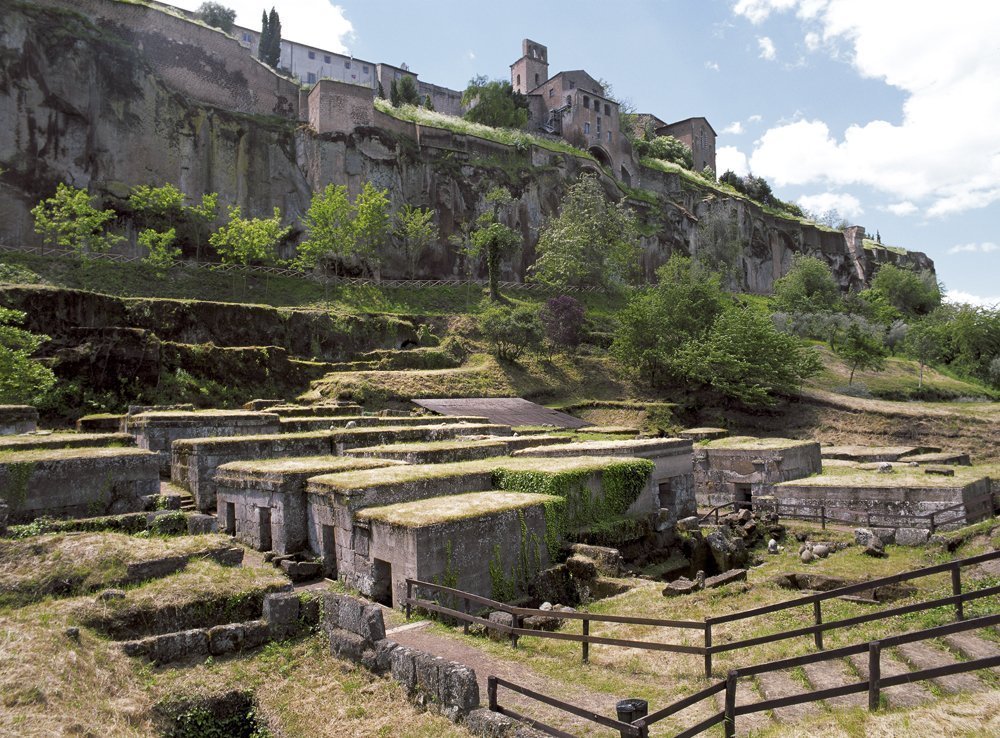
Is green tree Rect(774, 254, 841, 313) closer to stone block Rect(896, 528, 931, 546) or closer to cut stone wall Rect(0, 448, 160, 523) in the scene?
stone block Rect(896, 528, 931, 546)

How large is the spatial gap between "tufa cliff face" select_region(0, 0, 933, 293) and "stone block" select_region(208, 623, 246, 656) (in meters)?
46.8

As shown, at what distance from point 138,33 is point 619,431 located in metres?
51.7

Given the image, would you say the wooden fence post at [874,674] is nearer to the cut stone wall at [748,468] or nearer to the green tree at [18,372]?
the cut stone wall at [748,468]

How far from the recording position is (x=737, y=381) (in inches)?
1612

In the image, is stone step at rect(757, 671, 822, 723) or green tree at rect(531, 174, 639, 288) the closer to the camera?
stone step at rect(757, 671, 822, 723)

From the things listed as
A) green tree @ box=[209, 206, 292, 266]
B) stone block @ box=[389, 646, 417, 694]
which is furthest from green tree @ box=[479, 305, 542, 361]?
stone block @ box=[389, 646, 417, 694]

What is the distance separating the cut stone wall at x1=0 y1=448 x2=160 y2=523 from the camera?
1291cm

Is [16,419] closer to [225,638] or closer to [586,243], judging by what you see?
[225,638]

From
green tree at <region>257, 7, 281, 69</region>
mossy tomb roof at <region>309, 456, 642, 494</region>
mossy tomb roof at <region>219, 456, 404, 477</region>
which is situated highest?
green tree at <region>257, 7, 281, 69</region>

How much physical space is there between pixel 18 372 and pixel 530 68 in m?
91.5

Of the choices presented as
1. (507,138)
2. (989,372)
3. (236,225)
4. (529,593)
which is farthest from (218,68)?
(989,372)

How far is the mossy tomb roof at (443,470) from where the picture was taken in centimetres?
1338

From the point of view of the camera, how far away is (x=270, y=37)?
77.3m

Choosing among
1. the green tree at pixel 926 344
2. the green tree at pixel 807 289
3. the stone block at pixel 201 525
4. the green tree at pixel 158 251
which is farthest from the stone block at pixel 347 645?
the green tree at pixel 807 289
